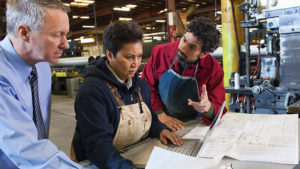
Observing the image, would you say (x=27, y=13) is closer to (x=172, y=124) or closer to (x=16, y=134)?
(x=16, y=134)

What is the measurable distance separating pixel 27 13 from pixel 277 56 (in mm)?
2091

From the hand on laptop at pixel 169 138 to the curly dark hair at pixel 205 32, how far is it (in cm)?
66

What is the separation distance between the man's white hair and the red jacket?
1.00 metres

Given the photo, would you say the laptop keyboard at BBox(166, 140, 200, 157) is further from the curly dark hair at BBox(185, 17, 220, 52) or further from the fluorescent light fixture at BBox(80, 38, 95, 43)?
the fluorescent light fixture at BBox(80, 38, 95, 43)

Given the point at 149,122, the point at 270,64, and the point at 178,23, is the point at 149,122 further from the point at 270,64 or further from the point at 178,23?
the point at 178,23

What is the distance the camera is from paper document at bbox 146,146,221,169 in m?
0.79

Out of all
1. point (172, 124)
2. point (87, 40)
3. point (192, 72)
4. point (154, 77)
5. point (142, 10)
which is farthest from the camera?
point (87, 40)

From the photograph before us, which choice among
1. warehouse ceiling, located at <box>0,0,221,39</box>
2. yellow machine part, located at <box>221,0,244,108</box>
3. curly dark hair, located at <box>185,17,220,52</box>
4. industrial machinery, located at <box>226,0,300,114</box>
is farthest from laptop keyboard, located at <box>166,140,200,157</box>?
warehouse ceiling, located at <box>0,0,221,39</box>

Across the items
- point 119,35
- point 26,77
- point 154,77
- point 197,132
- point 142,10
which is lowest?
point 197,132

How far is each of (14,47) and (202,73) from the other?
116 cm

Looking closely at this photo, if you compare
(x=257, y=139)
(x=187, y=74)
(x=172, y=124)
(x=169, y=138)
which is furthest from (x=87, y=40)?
(x=257, y=139)

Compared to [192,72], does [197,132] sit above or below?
below

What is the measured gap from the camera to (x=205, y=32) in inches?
60.2

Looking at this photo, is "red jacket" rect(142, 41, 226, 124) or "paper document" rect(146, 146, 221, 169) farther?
"red jacket" rect(142, 41, 226, 124)
